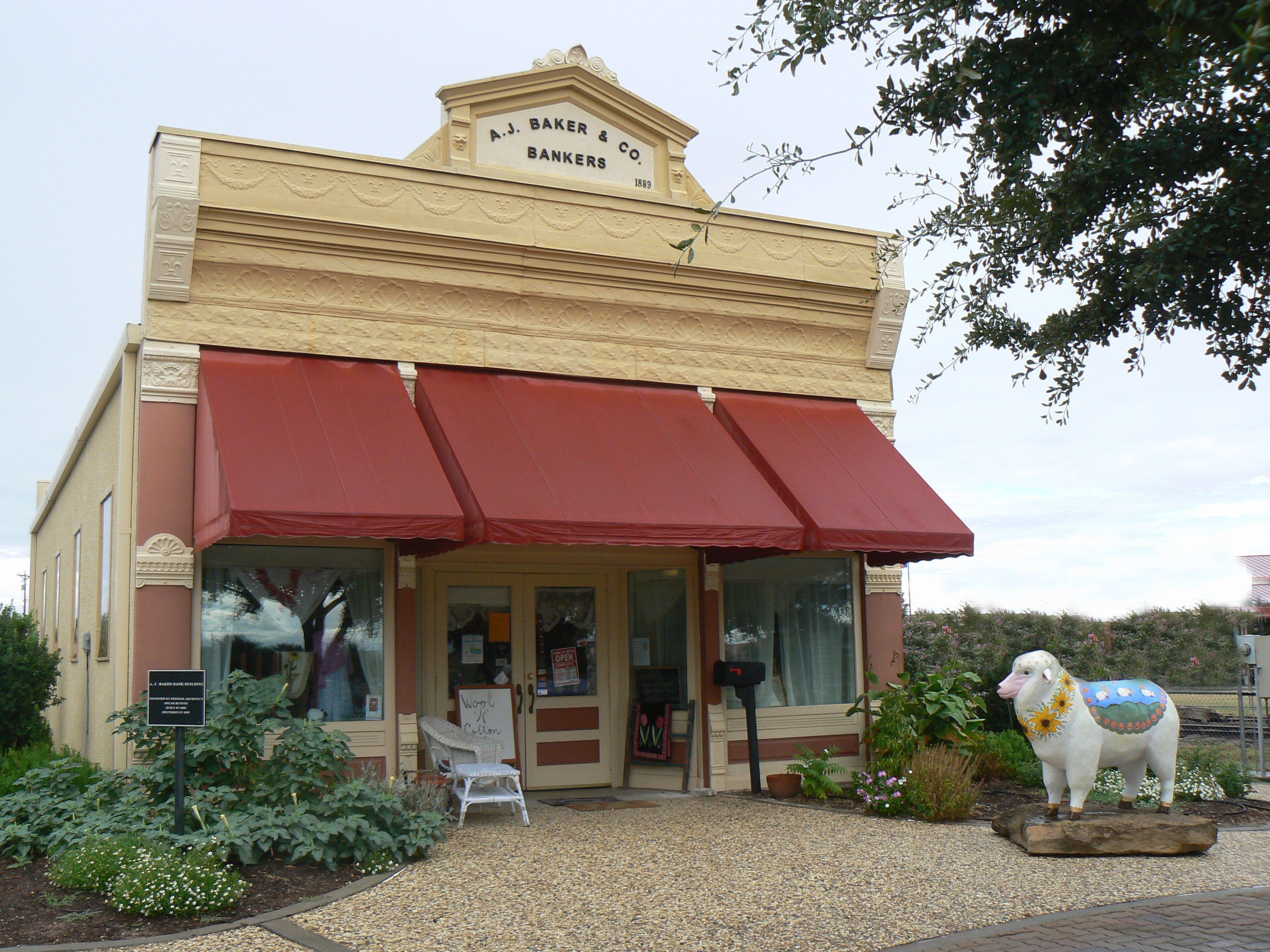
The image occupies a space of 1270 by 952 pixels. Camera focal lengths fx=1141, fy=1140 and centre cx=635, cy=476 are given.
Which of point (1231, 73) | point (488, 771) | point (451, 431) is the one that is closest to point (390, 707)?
point (488, 771)

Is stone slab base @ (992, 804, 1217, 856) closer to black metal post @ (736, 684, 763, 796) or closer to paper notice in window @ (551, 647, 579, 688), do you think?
black metal post @ (736, 684, 763, 796)

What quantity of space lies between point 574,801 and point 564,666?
1.39 meters

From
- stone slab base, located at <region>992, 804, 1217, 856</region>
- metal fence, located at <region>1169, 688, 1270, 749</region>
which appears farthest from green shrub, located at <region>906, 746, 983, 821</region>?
metal fence, located at <region>1169, 688, 1270, 749</region>

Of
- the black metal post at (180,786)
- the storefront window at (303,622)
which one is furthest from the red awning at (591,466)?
the black metal post at (180,786)

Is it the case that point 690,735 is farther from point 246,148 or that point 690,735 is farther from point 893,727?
point 246,148

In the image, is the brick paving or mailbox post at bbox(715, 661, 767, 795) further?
mailbox post at bbox(715, 661, 767, 795)

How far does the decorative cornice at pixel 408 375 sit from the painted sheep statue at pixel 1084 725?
5918mm

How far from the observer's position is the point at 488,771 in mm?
9508

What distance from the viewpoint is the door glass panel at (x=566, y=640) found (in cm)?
1180

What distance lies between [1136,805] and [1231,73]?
7455 millimetres

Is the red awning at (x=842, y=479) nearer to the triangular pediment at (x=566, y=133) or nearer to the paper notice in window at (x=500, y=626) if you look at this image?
the triangular pediment at (x=566, y=133)

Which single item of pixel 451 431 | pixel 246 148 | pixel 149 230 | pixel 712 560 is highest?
pixel 246 148

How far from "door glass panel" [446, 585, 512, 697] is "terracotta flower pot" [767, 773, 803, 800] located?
2806mm

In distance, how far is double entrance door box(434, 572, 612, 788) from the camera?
451 inches
